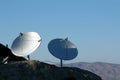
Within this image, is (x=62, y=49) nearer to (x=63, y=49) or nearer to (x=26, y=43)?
(x=63, y=49)

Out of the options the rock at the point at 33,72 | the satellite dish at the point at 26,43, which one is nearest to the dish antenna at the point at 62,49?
the satellite dish at the point at 26,43

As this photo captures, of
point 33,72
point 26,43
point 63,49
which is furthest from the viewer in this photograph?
→ point 63,49

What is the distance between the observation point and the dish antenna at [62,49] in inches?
2424

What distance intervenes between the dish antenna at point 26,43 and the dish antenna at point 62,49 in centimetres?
424

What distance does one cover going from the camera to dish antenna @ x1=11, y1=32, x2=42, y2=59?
193ft

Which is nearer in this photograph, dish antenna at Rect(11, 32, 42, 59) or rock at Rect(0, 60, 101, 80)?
rock at Rect(0, 60, 101, 80)

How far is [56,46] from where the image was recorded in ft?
208

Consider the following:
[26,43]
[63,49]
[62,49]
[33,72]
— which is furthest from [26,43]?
[33,72]

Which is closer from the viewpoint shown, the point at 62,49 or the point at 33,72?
the point at 33,72

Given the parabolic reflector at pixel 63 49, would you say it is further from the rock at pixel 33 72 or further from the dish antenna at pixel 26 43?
the rock at pixel 33 72

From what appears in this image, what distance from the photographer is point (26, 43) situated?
6175 cm

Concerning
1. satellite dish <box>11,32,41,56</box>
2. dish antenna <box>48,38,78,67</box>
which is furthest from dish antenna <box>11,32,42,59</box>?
dish antenna <box>48,38,78,67</box>

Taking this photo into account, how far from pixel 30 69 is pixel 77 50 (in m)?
20.0

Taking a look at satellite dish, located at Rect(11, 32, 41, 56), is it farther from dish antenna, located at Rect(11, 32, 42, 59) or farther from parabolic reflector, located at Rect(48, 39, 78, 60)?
parabolic reflector, located at Rect(48, 39, 78, 60)
